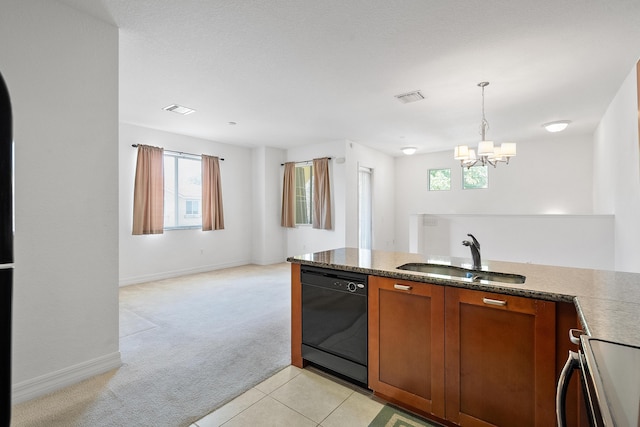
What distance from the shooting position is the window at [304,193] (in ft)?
22.7

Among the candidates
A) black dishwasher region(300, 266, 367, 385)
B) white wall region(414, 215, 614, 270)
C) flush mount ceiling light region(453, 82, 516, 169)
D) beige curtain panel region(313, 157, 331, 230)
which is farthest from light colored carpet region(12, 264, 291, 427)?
white wall region(414, 215, 614, 270)

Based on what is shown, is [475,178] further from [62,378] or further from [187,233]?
[62,378]

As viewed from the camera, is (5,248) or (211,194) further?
(211,194)

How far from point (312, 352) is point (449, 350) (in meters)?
1.06

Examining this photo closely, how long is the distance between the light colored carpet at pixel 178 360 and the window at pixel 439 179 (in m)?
4.98

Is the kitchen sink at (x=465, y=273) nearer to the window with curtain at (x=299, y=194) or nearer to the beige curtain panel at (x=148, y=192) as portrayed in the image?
the window with curtain at (x=299, y=194)

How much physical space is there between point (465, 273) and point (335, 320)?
95 cm

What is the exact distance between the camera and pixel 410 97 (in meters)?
3.90

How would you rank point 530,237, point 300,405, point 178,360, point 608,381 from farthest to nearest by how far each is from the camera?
point 530,237
point 178,360
point 300,405
point 608,381

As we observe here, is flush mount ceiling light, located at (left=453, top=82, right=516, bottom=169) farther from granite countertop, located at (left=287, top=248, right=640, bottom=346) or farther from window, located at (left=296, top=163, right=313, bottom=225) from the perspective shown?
window, located at (left=296, top=163, right=313, bottom=225)

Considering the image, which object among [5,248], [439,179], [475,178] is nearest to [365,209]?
[439,179]

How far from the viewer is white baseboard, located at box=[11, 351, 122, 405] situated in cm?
198

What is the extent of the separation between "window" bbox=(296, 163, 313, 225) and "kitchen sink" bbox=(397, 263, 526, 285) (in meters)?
4.79

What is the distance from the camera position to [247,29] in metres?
2.46
